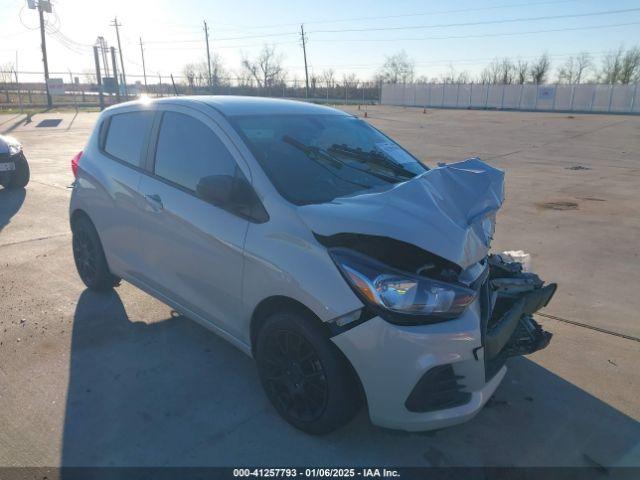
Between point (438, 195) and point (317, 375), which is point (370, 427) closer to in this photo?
point (317, 375)

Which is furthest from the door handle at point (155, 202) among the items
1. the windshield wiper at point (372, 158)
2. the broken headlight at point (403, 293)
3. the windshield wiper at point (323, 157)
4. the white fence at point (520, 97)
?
the white fence at point (520, 97)

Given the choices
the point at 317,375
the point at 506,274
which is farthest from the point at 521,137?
the point at 317,375

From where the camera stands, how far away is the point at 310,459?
2.66 meters

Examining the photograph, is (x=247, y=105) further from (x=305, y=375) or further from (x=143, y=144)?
(x=305, y=375)

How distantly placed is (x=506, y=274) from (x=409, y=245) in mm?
1355

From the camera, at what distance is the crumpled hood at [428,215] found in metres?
2.51

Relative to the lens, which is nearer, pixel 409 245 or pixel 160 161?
pixel 409 245

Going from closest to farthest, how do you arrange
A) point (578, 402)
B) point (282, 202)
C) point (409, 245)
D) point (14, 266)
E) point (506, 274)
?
point (409, 245) → point (282, 202) → point (578, 402) → point (506, 274) → point (14, 266)

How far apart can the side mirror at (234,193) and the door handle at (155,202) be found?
65 centimetres

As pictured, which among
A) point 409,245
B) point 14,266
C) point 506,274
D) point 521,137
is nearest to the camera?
point 409,245

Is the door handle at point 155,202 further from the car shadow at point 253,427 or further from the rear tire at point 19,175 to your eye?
the rear tire at point 19,175

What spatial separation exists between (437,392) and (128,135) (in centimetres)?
323

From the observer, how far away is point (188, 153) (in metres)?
3.45

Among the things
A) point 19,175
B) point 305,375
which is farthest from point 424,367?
point 19,175
